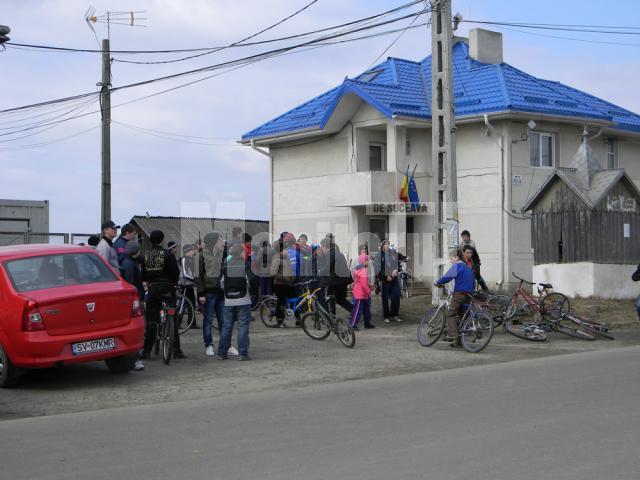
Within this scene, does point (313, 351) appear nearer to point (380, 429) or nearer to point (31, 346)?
point (31, 346)

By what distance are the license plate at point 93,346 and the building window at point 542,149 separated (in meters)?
20.3

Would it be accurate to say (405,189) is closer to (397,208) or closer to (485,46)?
(397,208)

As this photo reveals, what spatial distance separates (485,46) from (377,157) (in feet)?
19.3

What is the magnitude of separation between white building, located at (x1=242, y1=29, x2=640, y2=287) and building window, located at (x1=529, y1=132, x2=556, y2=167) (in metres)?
0.03

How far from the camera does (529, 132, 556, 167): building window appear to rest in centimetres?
2948

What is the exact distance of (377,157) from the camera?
105ft

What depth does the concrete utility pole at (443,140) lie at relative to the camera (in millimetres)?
19469

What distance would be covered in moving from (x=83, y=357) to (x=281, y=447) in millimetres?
4730

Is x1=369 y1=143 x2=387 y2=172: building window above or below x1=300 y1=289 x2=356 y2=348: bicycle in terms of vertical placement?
above

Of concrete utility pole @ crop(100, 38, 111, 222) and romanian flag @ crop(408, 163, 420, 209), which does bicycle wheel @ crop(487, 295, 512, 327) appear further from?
romanian flag @ crop(408, 163, 420, 209)

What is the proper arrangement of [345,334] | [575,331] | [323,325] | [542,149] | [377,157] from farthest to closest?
[377,157]
[542,149]
[575,331]
[323,325]
[345,334]

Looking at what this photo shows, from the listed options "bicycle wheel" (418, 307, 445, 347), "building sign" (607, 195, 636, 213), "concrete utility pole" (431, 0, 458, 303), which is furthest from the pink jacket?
"building sign" (607, 195, 636, 213)

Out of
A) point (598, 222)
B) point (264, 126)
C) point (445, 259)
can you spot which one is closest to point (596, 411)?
point (445, 259)

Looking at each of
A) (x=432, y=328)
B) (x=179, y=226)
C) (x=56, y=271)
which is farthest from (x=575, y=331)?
(x=179, y=226)
